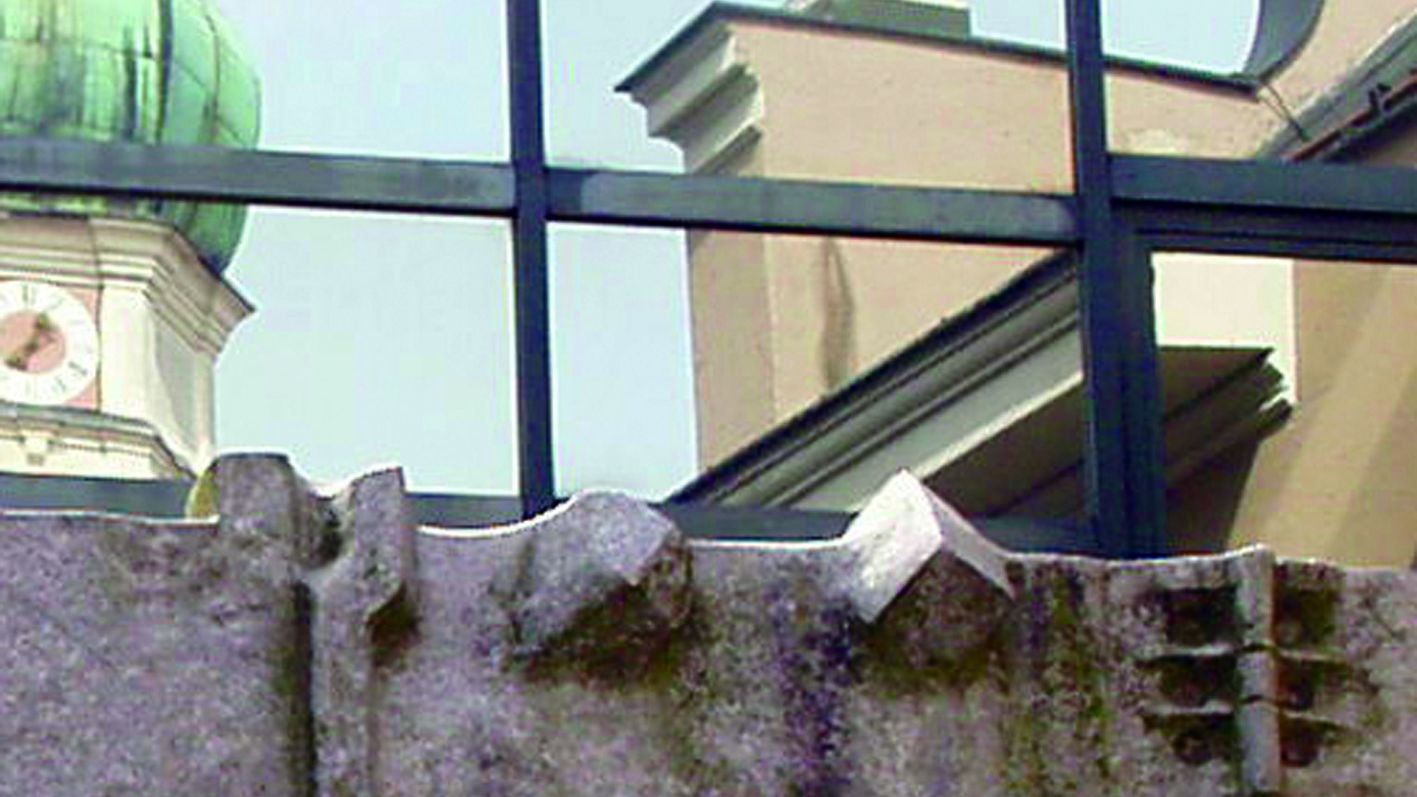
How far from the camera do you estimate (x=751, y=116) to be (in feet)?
42.7

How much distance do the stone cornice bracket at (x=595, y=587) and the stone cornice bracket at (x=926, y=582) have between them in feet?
1.09

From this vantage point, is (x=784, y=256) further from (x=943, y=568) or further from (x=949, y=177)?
(x=943, y=568)

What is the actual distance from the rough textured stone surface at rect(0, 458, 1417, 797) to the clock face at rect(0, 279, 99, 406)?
2690 millimetres

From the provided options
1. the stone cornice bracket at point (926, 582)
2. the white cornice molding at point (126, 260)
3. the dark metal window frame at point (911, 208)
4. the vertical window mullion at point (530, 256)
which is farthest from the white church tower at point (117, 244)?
the stone cornice bracket at point (926, 582)

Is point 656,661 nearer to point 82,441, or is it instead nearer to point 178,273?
point 178,273

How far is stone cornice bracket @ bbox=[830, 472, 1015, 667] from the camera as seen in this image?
30.2 feet

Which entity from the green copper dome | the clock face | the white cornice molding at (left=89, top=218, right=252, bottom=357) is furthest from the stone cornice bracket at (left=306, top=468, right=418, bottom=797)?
the white cornice molding at (left=89, top=218, right=252, bottom=357)

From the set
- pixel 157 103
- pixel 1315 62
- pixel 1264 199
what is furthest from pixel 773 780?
pixel 157 103

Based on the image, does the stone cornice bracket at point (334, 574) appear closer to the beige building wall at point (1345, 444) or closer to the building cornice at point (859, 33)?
the building cornice at point (859, 33)

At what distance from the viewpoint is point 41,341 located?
14195mm

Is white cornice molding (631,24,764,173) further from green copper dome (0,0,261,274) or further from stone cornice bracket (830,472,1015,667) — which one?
stone cornice bracket (830,472,1015,667)

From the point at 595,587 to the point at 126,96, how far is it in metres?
6.71

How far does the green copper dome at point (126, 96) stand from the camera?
41.5 ft

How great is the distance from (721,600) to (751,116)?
395 cm
